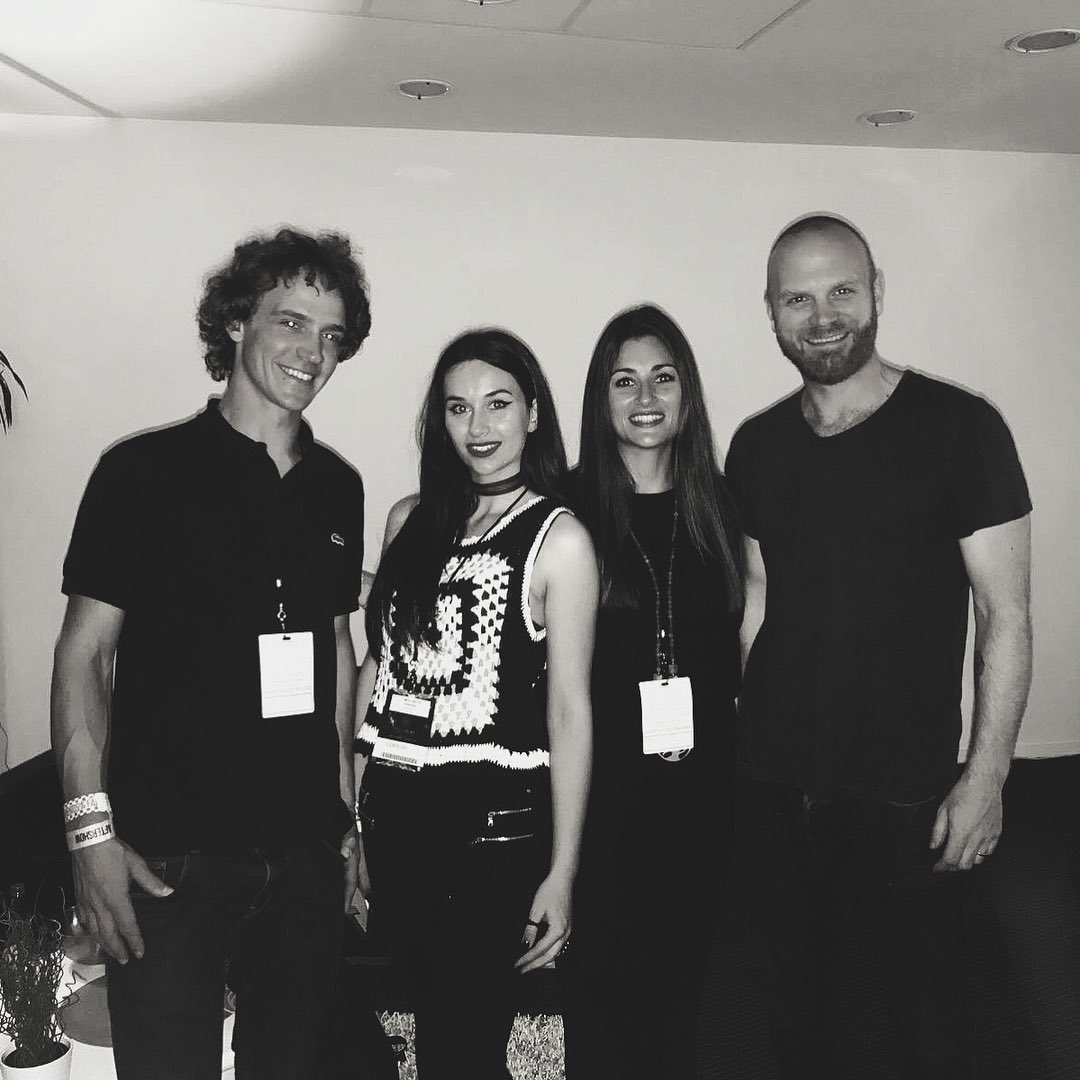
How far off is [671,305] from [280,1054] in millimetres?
3793

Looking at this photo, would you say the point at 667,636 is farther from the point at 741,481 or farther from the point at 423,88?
the point at 423,88

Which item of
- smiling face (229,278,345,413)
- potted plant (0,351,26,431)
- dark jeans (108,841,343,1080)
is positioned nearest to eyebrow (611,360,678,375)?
smiling face (229,278,345,413)

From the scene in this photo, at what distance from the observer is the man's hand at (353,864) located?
179 cm

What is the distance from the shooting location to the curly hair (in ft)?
6.08

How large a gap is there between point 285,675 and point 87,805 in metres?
0.34

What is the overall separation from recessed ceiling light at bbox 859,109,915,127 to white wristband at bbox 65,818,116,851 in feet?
13.2

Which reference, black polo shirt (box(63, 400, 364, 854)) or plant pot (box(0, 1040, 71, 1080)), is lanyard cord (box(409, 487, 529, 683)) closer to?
black polo shirt (box(63, 400, 364, 854))

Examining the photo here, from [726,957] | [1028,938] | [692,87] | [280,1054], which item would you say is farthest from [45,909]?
[692,87]

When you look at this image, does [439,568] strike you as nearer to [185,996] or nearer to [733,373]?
[185,996]

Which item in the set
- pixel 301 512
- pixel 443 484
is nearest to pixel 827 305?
pixel 443 484

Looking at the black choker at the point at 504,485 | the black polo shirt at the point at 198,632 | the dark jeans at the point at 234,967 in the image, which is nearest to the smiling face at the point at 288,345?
the black polo shirt at the point at 198,632

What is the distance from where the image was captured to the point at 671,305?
15.5 feet

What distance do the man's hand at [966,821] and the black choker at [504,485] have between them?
0.94 metres

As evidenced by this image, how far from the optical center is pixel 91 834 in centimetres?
149
